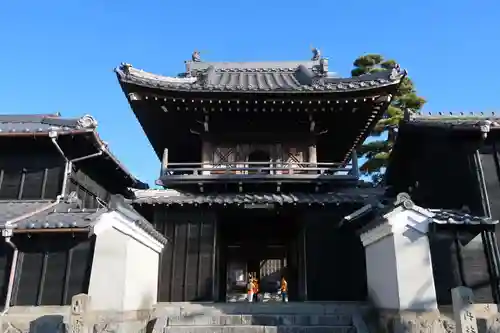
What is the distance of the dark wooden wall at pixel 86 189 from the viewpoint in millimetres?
13399

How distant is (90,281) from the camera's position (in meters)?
9.27

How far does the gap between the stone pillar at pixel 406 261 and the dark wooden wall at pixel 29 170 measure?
10110 millimetres

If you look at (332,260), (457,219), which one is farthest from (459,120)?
(332,260)

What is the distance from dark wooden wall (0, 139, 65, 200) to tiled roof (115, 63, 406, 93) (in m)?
3.64

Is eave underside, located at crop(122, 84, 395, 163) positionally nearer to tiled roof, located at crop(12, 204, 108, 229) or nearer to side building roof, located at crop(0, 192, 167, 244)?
side building roof, located at crop(0, 192, 167, 244)

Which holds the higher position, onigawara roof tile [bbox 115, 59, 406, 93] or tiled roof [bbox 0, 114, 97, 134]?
onigawara roof tile [bbox 115, 59, 406, 93]

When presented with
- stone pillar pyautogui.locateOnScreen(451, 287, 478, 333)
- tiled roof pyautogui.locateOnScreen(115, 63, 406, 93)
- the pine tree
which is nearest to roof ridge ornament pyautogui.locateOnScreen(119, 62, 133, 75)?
tiled roof pyautogui.locateOnScreen(115, 63, 406, 93)

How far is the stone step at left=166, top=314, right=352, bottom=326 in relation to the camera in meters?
9.77

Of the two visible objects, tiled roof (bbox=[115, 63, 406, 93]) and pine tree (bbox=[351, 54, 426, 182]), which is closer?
tiled roof (bbox=[115, 63, 406, 93])

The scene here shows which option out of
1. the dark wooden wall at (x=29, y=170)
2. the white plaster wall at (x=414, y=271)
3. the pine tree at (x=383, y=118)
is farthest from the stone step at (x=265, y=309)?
the pine tree at (x=383, y=118)

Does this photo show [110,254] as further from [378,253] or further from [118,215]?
[378,253]

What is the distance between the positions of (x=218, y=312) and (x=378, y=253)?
4.50m

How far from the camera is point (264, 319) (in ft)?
32.3

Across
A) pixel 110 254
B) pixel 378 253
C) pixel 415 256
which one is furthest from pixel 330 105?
pixel 110 254
